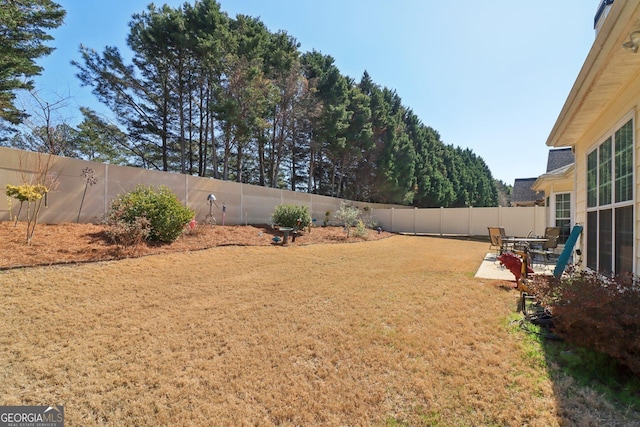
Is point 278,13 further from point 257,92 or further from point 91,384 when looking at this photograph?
point 91,384

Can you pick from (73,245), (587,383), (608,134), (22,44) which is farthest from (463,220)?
(22,44)

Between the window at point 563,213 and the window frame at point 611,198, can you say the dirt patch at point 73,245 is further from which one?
the window at point 563,213

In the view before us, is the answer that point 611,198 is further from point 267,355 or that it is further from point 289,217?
point 289,217

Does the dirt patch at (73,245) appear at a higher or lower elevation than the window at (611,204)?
lower

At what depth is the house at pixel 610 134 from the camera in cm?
236

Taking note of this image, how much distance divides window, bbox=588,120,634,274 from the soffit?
1.43 feet

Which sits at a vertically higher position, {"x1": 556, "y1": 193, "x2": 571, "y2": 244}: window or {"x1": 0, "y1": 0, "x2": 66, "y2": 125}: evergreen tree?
{"x1": 0, "y1": 0, "x2": 66, "y2": 125}: evergreen tree

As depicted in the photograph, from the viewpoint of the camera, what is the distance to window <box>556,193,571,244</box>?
9.37 m

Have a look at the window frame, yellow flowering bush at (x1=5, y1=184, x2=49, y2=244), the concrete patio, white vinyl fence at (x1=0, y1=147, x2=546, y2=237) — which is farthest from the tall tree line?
the window frame

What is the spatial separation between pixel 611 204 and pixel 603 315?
1.88 metres

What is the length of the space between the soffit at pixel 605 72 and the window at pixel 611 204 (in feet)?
1.43

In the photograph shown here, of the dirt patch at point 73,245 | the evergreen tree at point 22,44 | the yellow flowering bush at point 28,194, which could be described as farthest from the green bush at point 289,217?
the evergreen tree at point 22,44

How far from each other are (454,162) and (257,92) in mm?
32882

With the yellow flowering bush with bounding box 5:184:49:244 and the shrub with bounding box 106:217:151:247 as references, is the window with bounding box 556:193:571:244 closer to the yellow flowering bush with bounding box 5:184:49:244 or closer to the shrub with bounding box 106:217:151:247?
the shrub with bounding box 106:217:151:247
